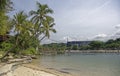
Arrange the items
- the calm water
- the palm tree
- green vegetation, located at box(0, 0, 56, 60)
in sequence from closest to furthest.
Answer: the palm tree < the calm water < green vegetation, located at box(0, 0, 56, 60)

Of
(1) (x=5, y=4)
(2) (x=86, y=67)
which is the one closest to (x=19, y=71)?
(1) (x=5, y=4)

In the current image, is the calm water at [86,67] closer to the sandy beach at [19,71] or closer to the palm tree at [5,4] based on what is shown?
the sandy beach at [19,71]

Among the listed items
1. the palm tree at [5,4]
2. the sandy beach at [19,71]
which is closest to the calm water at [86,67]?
the sandy beach at [19,71]

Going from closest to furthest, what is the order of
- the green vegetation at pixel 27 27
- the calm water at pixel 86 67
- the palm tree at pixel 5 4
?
1. the palm tree at pixel 5 4
2. the calm water at pixel 86 67
3. the green vegetation at pixel 27 27

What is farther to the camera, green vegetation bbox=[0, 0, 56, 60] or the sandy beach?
green vegetation bbox=[0, 0, 56, 60]

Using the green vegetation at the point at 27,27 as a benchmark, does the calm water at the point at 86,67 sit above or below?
below

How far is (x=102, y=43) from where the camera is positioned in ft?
490

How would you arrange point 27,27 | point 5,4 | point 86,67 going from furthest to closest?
point 27,27, point 86,67, point 5,4

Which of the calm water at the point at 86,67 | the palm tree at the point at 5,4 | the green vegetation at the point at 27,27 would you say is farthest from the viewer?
the green vegetation at the point at 27,27

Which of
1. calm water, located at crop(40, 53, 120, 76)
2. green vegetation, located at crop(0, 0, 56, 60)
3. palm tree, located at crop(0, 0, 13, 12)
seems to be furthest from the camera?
green vegetation, located at crop(0, 0, 56, 60)

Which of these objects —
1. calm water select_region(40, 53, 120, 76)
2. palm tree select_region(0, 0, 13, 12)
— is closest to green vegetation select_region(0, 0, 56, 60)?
calm water select_region(40, 53, 120, 76)

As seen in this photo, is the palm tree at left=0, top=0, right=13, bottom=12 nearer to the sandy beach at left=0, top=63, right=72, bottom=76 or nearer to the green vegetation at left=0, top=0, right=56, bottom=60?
the sandy beach at left=0, top=63, right=72, bottom=76

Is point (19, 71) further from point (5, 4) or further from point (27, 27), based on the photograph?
point (27, 27)

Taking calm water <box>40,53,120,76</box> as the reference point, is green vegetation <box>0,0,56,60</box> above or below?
above
